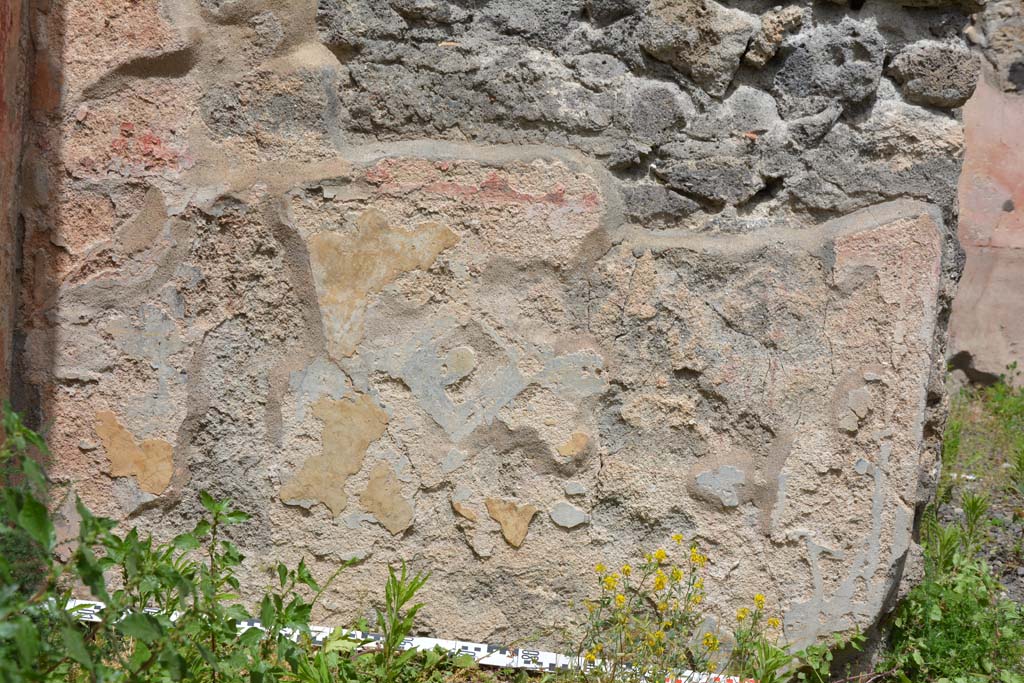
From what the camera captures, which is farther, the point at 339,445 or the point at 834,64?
the point at 339,445

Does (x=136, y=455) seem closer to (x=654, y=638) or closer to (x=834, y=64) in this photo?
(x=654, y=638)

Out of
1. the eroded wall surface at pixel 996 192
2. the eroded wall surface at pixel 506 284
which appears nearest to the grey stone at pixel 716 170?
the eroded wall surface at pixel 506 284

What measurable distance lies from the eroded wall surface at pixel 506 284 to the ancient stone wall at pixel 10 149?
0.15 ft

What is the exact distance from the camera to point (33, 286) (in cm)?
206

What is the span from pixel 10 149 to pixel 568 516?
137 cm

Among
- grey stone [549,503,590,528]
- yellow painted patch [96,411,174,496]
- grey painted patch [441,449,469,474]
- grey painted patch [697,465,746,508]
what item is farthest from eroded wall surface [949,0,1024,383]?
yellow painted patch [96,411,174,496]

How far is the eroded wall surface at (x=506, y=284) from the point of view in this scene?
1970 mm

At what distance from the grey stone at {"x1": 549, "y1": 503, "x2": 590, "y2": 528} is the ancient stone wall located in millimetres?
1163

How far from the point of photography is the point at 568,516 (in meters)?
2.04

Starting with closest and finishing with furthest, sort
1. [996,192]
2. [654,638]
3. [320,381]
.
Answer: [654,638]
[320,381]
[996,192]

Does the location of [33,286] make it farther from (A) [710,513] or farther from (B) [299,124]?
(A) [710,513]

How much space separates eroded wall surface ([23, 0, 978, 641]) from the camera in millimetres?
1970

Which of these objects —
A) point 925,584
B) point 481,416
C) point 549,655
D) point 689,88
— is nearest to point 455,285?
point 481,416

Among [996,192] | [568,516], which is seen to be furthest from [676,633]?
[996,192]
